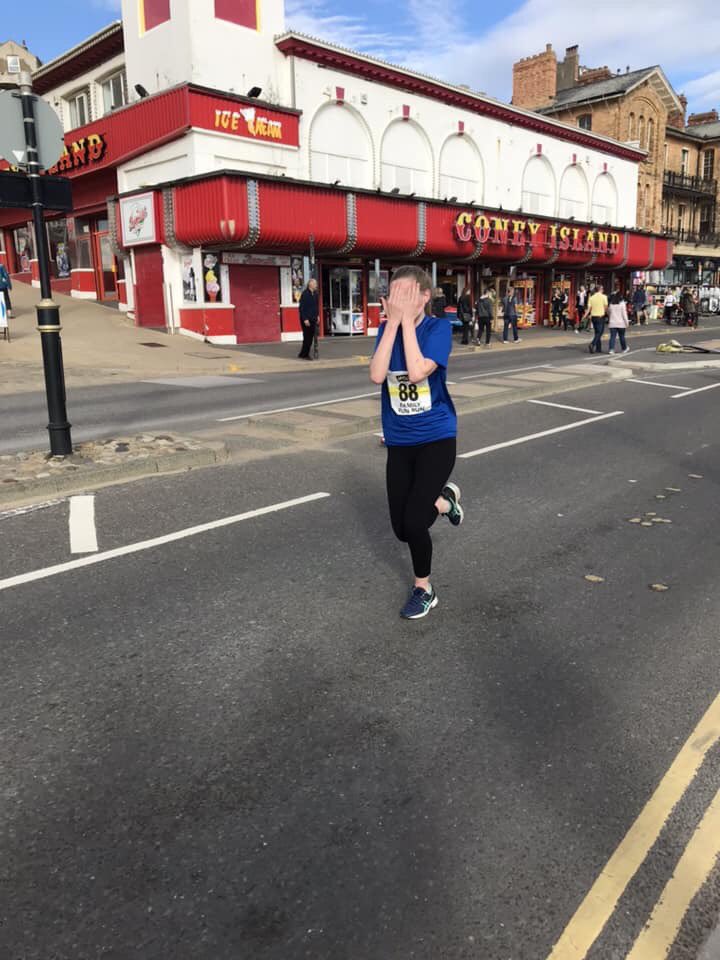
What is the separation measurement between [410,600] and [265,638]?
85cm

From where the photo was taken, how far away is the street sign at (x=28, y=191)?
6.80 meters

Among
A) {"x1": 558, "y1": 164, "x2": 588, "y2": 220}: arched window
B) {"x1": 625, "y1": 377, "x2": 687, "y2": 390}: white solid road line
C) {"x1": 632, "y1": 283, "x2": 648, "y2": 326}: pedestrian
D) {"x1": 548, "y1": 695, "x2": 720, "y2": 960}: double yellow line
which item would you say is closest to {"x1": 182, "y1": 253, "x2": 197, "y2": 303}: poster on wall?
{"x1": 625, "y1": 377, "x2": 687, "y2": 390}: white solid road line

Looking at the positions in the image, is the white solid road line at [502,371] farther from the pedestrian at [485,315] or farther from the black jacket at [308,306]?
the pedestrian at [485,315]

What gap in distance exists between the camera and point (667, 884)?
227 centimetres

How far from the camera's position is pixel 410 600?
13.8 ft

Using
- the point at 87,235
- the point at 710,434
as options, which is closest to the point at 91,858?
the point at 710,434

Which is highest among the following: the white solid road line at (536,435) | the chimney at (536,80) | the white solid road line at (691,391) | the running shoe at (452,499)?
the chimney at (536,80)

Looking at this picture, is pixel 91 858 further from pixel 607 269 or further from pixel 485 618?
pixel 607 269

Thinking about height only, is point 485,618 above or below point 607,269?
below

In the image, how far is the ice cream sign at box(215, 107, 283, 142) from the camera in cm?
2283

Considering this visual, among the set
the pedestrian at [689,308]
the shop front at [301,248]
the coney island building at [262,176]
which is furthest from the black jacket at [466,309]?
the pedestrian at [689,308]

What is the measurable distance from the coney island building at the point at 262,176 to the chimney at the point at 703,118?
108 feet

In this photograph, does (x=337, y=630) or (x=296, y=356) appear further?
(x=296, y=356)

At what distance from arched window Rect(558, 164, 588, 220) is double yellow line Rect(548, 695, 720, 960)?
125 ft
